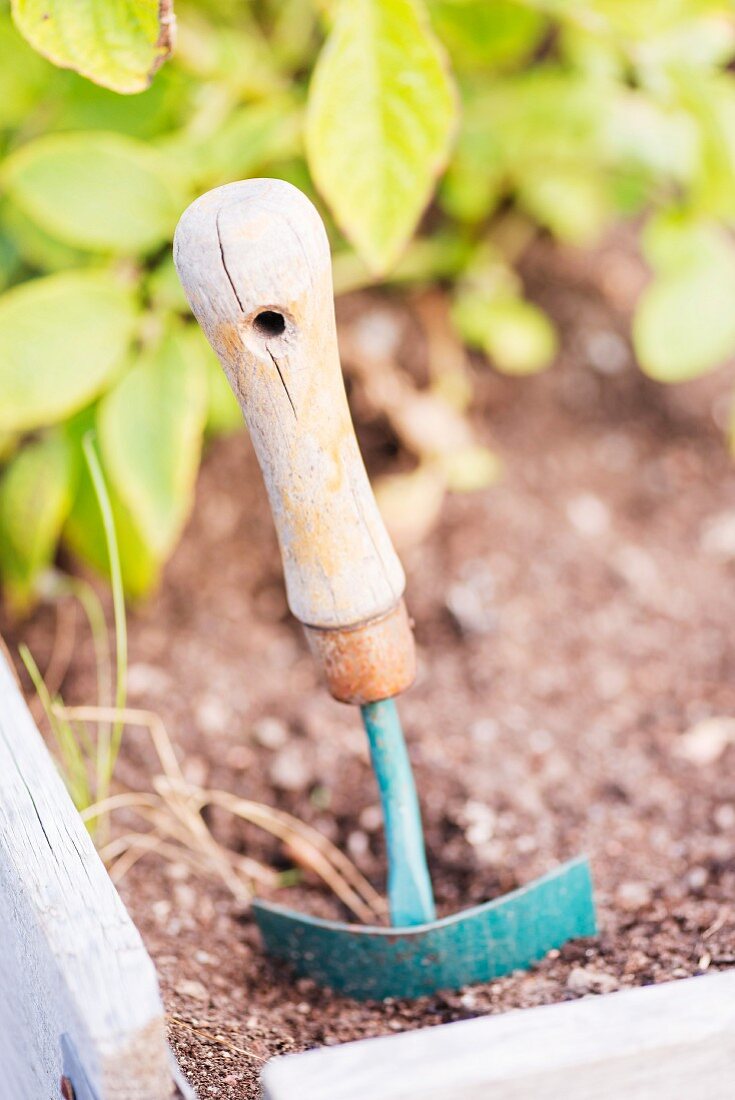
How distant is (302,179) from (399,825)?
0.71 metres

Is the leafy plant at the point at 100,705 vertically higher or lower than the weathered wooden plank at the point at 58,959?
lower

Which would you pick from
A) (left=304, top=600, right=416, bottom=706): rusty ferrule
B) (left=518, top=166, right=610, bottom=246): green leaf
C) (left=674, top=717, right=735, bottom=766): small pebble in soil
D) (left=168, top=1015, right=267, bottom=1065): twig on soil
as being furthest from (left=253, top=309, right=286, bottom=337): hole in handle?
(left=518, top=166, right=610, bottom=246): green leaf

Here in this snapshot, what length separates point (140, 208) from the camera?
3.08 ft

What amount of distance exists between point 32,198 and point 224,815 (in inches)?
22.9

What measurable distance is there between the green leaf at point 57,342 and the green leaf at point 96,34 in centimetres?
24

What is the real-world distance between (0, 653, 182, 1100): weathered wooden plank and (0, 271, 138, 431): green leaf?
1.07 feet

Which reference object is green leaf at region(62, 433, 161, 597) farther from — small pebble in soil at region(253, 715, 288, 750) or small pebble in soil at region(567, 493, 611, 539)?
small pebble in soil at region(567, 493, 611, 539)

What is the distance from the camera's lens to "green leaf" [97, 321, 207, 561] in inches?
38.0

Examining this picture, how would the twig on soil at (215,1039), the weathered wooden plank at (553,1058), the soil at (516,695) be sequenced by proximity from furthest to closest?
the soil at (516,695) < the twig on soil at (215,1039) < the weathered wooden plank at (553,1058)

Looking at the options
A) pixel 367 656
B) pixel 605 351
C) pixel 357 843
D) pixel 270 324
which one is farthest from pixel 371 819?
pixel 605 351

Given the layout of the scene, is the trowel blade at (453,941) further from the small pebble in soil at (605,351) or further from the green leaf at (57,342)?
the small pebble in soil at (605,351)

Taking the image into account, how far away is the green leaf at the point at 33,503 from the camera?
1097 millimetres

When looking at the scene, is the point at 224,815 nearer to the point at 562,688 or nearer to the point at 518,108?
the point at 562,688

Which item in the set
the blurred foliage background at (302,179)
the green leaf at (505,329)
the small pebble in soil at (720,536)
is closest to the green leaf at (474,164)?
the blurred foliage background at (302,179)
